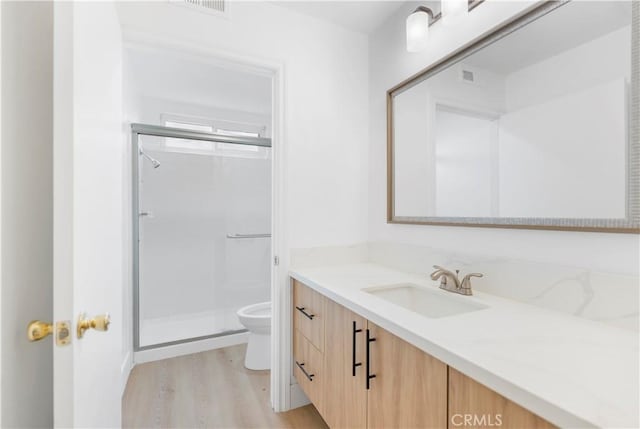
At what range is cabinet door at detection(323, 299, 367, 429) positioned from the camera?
112 cm

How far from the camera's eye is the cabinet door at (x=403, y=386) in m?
0.79

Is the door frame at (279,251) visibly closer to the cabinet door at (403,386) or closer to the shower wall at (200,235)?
the cabinet door at (403,386)

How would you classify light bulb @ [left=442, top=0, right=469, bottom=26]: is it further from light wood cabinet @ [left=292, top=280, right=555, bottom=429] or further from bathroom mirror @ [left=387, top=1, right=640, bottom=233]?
light wood cabinet @ [left=292, top=280, right=555, bottom=429]

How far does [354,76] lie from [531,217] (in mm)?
1375

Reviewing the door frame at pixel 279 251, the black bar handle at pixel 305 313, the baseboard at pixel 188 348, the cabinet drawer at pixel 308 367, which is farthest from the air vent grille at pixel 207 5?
the baseboard at pixel 188 348

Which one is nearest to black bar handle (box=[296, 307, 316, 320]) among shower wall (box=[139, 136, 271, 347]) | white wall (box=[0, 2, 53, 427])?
white wall (box=[0, 2, 53, 427])

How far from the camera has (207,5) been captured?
61.9 inches

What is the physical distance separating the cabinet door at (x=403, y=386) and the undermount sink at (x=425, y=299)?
354mm

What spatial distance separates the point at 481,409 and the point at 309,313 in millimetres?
964

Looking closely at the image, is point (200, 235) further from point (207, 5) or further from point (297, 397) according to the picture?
point (207, 5)

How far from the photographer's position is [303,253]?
1.81m

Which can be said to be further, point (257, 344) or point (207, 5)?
point (257, 344)

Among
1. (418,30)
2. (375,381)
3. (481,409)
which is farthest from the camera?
(418,30)

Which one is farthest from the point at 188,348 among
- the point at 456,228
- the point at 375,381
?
the point at 456,228
